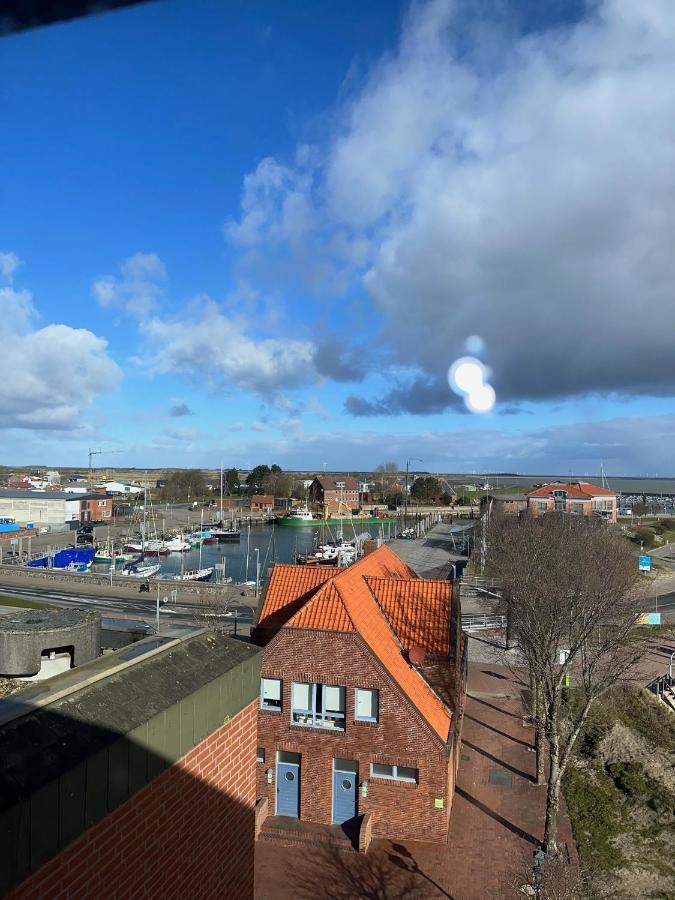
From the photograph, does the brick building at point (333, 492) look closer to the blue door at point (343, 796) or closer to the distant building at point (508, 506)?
the distant building at point (508, 506)

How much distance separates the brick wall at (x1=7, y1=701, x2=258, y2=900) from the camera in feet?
15.6

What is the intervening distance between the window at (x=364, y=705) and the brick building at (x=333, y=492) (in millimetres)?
128479

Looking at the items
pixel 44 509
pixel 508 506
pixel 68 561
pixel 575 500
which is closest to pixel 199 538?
pixel 44 509

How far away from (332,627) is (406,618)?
3.71m

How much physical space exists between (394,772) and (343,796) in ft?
5.61

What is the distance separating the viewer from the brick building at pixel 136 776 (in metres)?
4.41

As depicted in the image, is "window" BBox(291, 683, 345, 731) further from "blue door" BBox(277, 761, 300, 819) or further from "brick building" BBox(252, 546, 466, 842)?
"blue door" BBox(277, 761, 300, 819)

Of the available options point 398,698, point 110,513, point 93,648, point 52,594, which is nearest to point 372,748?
point 398,698

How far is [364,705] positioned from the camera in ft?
55.7

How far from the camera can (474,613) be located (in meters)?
43.5

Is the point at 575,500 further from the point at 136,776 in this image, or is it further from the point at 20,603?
the point at 136,776

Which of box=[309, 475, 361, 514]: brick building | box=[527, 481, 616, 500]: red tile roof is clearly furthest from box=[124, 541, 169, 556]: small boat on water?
box=[309, 475, 361, 514]: brick building

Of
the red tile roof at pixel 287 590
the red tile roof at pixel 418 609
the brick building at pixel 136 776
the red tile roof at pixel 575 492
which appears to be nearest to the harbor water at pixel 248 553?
the red tile roof at pixel 575 492

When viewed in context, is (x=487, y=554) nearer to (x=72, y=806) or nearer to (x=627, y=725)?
(x=627, y=725)
